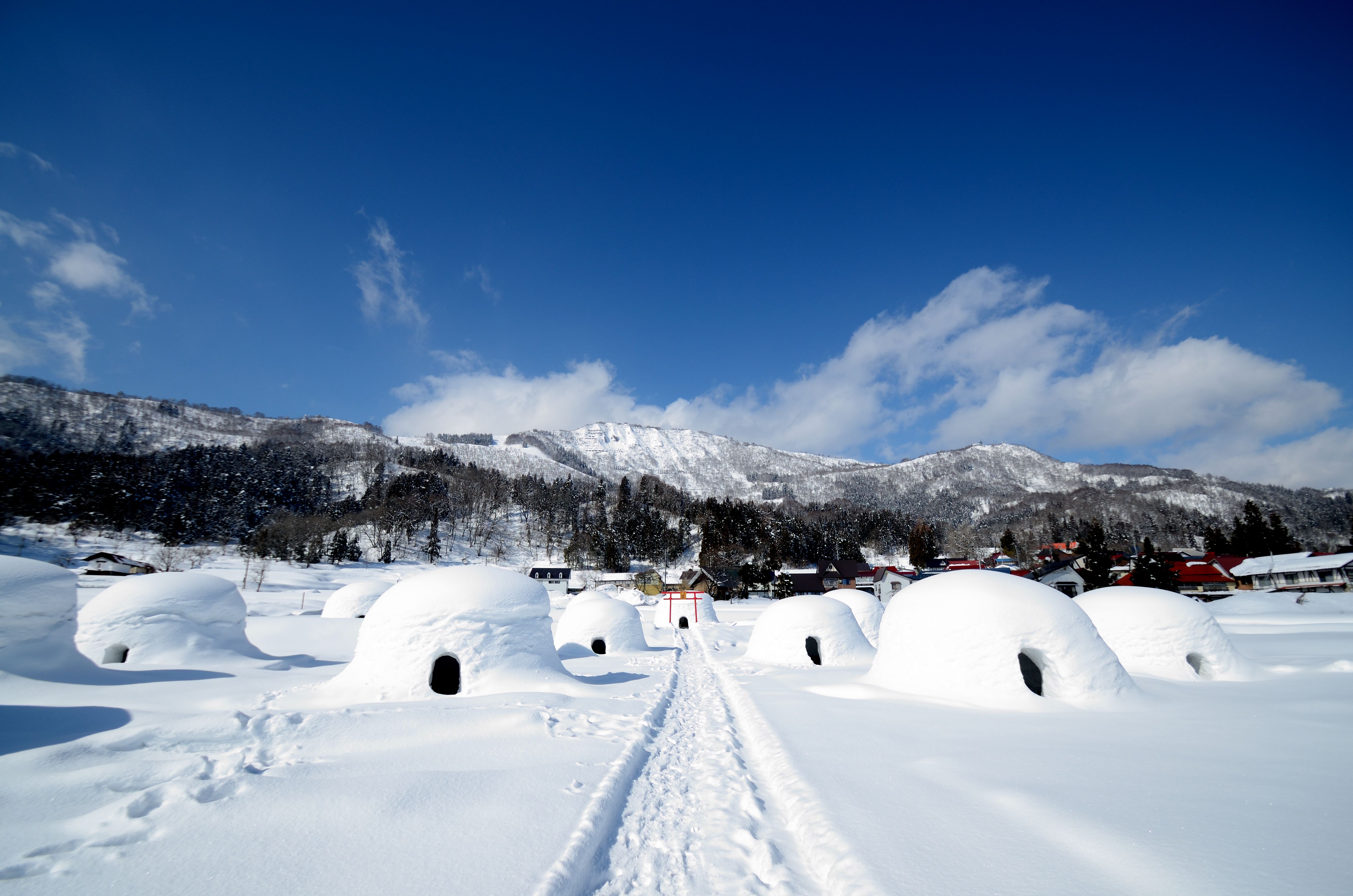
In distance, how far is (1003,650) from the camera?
1005cm

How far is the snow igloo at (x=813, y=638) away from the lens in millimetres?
19516

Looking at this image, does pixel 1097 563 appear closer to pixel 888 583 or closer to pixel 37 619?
pixel 888 583

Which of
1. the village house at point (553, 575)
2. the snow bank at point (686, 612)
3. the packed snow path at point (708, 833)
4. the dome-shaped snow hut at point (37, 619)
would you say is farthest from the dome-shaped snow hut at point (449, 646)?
the village house at point (553, 575)

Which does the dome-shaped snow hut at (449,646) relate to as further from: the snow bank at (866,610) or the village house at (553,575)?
the village house at (553,575)

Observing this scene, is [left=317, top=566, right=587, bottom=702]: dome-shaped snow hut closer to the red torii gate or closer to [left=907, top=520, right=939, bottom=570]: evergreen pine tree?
the red torii gate

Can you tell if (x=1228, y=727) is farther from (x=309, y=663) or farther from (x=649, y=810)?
(x=309, y=663)

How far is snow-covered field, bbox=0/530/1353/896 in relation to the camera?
4223 millimetres

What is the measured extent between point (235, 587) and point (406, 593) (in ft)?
30.4

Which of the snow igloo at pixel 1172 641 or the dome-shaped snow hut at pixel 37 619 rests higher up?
the dome-shaped snow hut at pixel 37 619

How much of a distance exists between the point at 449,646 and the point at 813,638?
13.6m

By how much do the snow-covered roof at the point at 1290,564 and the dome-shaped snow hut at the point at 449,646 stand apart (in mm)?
71162

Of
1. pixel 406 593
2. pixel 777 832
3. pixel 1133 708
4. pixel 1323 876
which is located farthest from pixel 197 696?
pixel 1133 708

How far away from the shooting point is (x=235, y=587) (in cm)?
1688

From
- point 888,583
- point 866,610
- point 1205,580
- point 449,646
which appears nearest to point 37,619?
point 449,646
